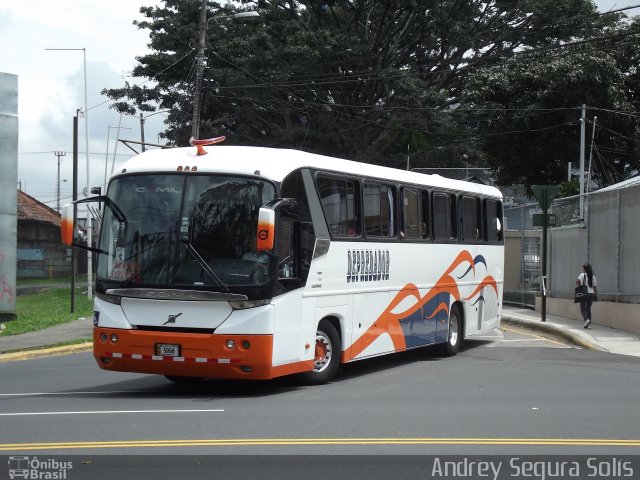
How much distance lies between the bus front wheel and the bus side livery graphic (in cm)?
33

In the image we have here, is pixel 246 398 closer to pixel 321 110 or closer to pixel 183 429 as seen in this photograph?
pixel 183 429

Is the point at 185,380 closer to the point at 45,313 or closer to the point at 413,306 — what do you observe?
the point at 413,306

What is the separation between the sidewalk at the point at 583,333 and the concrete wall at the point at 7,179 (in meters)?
13.7

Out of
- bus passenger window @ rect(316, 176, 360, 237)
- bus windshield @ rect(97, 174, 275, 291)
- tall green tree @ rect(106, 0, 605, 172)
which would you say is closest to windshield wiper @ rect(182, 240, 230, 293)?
bus windshield @ rect(97, 174, 275, 291)

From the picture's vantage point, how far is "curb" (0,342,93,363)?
60.3 ft

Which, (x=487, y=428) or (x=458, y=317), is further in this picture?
(x=458, y=317)

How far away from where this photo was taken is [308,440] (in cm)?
866

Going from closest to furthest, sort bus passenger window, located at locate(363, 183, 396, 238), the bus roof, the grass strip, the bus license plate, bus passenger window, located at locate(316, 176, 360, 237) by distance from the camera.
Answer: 1. the bus license plate
2. the bus roof
3. bus passenger window, located at locate(316, 176, 360, 237)
4. bus passenger window, located at locate(363, 183, 396, 238)
5. the grass strip

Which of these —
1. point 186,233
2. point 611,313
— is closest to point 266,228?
point 186,233

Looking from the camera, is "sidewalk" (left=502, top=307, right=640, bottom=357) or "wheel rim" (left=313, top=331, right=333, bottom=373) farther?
"sidewalk" (left=502, top=307, right=640, bottom=357)

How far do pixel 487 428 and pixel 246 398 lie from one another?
3.67 metres

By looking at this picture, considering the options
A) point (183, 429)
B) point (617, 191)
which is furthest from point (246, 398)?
point (617, 191)

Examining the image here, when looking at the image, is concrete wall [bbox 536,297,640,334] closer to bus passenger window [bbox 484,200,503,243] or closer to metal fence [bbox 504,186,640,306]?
metal fence [bbox 504,186,640,306]

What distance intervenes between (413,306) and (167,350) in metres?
5.90
